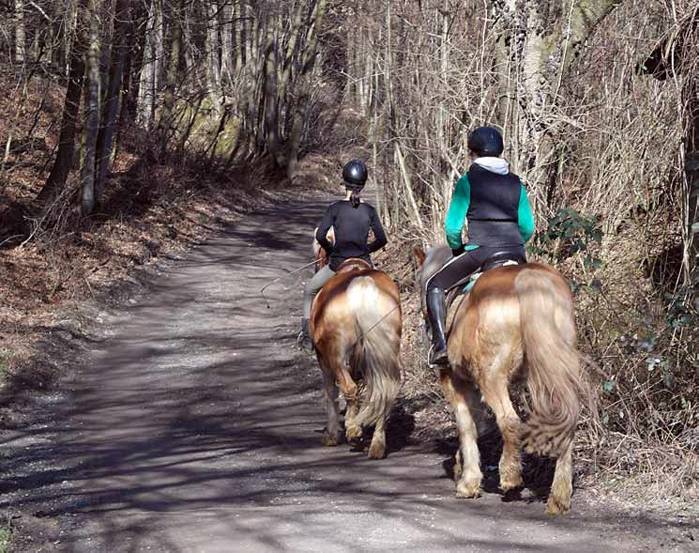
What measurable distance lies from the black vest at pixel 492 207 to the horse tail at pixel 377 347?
4.94ft

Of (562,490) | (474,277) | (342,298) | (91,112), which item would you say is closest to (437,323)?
(474,277)

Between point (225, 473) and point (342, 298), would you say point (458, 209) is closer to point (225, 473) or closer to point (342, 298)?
point (342, 298)

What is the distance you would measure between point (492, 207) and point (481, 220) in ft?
0.42

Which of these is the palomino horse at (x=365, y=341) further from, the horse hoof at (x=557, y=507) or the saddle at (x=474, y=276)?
the horse hoof at (x=557, y=507)

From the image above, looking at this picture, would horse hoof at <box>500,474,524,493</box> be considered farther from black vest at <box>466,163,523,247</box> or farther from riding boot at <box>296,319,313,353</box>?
riding boot at <box>296,319,313,353</box>

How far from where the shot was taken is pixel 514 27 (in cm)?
1116

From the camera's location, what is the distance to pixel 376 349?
29.4ft

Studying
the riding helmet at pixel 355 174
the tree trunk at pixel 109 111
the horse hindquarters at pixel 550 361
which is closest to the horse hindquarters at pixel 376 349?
the riding helmet at pixel 355 174

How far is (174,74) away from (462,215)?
83.3 ft

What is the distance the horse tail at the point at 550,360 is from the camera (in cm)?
672

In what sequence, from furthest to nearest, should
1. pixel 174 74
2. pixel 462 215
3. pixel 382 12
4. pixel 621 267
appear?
pixel 174 74 → pixel 382 12 → pixel 621 267 → pixel 462 215

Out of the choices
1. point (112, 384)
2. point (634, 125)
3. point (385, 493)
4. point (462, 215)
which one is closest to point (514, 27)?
point (634, 125)

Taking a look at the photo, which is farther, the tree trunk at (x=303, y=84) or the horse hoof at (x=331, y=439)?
the tree trunk at (x=303, y=84)

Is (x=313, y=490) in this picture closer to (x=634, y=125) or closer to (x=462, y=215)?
(x=462, y=215)
